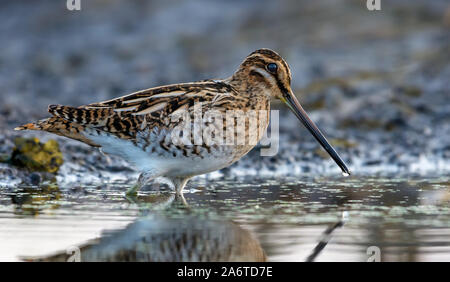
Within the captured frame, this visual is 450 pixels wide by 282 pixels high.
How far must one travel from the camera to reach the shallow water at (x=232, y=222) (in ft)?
14.6

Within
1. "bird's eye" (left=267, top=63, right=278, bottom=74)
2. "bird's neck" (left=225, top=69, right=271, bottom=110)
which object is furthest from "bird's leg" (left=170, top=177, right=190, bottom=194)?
"bird's eye" (left=267, top=63, right=278, bottom=74)

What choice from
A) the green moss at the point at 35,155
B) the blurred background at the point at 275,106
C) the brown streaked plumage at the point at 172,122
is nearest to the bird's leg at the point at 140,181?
the brown streaked plumage at the point at 172,122

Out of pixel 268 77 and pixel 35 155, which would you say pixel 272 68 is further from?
pixel 35 155

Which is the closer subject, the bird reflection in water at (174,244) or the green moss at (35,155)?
the bird reflection in water at (174,244)

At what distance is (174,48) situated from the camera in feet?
49.1

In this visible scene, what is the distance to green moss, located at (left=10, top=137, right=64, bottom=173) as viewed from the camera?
782 cm

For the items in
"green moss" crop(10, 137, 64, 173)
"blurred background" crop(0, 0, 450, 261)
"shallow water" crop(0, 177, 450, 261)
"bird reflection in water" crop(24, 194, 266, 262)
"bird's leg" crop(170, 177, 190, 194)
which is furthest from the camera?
"green moss" crop(10, 137, 64, 173)

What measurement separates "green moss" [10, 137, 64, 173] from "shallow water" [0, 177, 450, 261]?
708mm

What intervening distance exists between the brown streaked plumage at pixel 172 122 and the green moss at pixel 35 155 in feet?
3.39

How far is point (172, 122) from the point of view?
256 inches

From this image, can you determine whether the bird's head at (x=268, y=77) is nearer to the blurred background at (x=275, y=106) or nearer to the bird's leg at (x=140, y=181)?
the blurred background at (x=275, y=106)

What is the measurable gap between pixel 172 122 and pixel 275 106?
5.33m

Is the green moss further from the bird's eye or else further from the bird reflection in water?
the bird reflection in water
